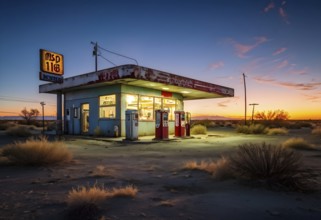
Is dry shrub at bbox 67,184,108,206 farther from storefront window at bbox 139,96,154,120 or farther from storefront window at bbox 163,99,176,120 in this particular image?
storefront window at bbox 163,99,176,120

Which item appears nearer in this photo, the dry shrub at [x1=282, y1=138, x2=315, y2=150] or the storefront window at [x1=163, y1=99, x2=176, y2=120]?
the dry shrub at [x1=282, y1=138, x2=315, y2=150]

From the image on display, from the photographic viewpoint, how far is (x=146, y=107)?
22484mm

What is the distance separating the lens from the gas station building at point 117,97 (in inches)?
719

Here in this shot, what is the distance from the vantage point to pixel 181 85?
21.0 meters

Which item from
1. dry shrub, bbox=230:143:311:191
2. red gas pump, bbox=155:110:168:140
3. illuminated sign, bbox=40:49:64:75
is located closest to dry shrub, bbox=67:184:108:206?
dry shrub, bbox=230:143:311:191

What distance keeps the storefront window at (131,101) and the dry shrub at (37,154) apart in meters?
11.6

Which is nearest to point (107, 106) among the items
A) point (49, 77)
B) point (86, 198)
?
point (49, 77)

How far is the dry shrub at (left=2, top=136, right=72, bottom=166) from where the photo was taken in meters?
8.32

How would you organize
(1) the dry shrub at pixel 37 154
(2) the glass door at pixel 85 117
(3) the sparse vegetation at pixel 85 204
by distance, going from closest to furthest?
(3) the sparse vegetation at pixel 85 204 < (1) the dry shrub at pixel 37 154 < (2) the glass door at pixel 85 117

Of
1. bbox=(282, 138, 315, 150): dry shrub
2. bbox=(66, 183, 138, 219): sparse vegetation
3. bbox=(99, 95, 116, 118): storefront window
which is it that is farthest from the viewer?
bbox=(99, 95, 116, 118): storefront window

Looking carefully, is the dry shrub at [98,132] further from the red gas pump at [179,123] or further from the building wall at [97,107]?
the red gas pump at [179,123]

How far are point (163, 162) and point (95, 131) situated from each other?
1255cm

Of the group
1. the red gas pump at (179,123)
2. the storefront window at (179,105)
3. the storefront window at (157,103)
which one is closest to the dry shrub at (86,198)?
the red gas pump at (179,123)

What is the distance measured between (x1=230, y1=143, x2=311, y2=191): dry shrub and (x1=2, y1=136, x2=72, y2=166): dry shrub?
5.75m
